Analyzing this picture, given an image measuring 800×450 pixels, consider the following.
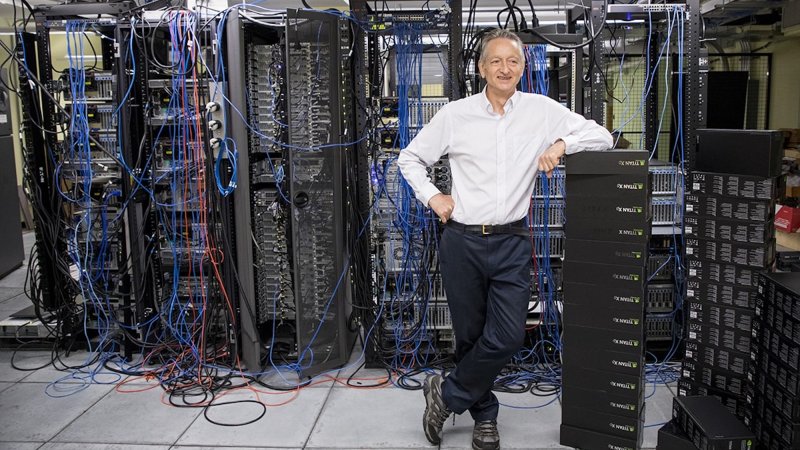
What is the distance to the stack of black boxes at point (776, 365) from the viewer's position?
8.45ft

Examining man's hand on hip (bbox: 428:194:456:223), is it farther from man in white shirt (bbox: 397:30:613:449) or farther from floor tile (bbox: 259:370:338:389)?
floor tile (bbox: 259:370:338:389)

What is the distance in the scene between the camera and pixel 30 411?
3426mm

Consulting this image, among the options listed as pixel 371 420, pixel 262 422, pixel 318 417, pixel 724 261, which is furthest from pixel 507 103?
pixel 262 422

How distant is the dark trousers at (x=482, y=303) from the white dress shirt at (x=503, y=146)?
12 centimetres

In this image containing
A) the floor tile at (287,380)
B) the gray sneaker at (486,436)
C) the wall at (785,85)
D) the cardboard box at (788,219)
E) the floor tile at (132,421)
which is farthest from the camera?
the wall at (785,85)

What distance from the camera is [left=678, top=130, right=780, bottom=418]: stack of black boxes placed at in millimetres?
3047

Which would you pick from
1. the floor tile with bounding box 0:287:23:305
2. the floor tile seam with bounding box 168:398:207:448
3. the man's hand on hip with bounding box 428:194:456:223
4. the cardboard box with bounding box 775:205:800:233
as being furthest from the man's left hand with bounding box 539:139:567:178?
the cardboard box with bounding box 775:205:800:233

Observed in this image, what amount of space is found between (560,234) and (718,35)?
6.93 meters

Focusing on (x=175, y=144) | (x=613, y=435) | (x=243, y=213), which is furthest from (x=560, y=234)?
(x=175, y=144)

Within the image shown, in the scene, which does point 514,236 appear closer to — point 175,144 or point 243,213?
point 243,213

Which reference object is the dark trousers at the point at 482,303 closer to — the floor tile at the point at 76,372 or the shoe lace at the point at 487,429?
the shoe lace at the point at 487,429

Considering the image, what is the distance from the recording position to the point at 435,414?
115 inches

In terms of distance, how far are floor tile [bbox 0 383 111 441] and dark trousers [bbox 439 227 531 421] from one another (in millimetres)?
2057

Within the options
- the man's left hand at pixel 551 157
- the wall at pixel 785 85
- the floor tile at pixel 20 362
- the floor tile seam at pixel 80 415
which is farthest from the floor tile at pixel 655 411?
the wall at pixel 785 85
